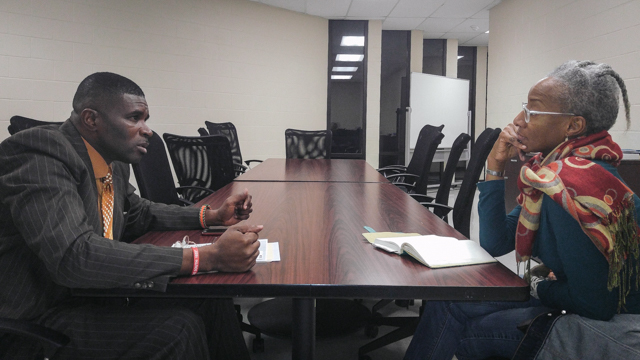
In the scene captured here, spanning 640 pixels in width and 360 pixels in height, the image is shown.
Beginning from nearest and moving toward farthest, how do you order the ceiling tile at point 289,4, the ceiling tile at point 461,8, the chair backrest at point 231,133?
the chair backrest at point 231,133 < the ceiling tile at point 461,8 < the ceiling tile at point 289,4

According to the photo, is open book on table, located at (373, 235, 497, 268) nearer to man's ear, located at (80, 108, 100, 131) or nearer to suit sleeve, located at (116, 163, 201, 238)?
suit sleeve, located at (116, 163, 201, 238)

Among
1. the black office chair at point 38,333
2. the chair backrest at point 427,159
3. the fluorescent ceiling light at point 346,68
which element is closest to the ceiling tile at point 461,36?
the fluorescent ceiling light at point 346,68

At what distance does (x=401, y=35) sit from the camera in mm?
7762

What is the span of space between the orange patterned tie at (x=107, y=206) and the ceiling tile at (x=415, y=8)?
5.68 meters

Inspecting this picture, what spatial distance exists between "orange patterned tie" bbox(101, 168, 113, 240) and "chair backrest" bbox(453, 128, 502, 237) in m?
1.41

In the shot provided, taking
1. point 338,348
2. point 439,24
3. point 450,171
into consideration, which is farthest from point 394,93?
point 338,348

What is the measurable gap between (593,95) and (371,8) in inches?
229

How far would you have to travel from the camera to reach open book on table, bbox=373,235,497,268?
1080 mm

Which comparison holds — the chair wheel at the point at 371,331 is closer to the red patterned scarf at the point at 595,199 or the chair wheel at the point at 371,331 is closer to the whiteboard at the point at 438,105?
the red patterned scarf at the point at 595,199

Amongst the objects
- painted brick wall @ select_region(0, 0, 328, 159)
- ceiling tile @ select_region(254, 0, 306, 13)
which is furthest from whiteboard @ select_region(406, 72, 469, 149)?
ceiling tile @ select_region(254, 0, 306, 13)

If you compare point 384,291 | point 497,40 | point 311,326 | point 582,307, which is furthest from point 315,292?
point 497,40

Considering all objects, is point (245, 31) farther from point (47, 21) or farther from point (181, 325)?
point (181, 325)

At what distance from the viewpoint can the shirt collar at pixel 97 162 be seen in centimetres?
121

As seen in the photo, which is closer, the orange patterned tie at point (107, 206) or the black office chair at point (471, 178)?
the orange patterned tie at point (107, 206)
